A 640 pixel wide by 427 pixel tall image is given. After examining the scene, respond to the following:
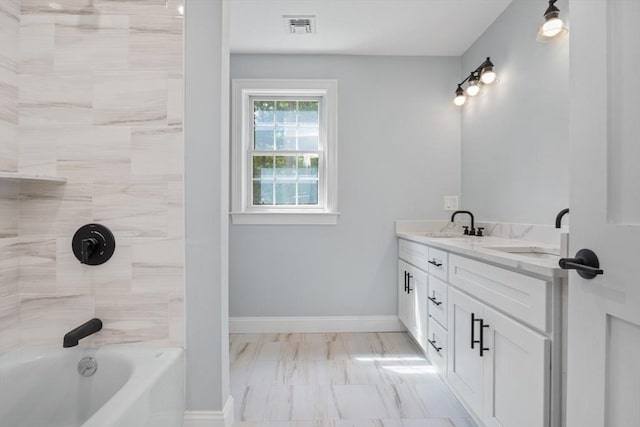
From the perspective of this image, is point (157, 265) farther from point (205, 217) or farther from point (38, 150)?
point (38, 150)

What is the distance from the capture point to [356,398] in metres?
1.94

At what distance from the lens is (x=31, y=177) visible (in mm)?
1258

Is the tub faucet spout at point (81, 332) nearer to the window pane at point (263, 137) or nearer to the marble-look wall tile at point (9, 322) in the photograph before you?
the marble-look wall tile at point (9, 322)

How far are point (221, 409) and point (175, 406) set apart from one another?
9.5 inches

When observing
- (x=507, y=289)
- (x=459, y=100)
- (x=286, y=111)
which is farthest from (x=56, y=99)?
(x=459, y=100)

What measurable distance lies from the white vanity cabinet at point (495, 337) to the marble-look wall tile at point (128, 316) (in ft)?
4.68

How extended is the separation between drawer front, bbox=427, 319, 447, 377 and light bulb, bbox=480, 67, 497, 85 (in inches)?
68.1

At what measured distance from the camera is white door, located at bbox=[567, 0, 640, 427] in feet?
2.44

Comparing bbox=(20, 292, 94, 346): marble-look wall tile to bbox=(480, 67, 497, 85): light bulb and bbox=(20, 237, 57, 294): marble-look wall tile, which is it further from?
bbox=(480, 67, 497, 85): light bulb

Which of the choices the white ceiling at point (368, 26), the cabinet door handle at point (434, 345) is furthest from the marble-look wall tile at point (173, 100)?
the cabinet door handle at point (434, 345)

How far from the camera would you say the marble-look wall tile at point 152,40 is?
57.5 inches

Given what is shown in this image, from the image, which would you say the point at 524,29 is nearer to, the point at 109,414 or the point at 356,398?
the point at 356,398

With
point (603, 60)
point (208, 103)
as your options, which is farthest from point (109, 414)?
point (603, 60)

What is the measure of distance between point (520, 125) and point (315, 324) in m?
2.21
